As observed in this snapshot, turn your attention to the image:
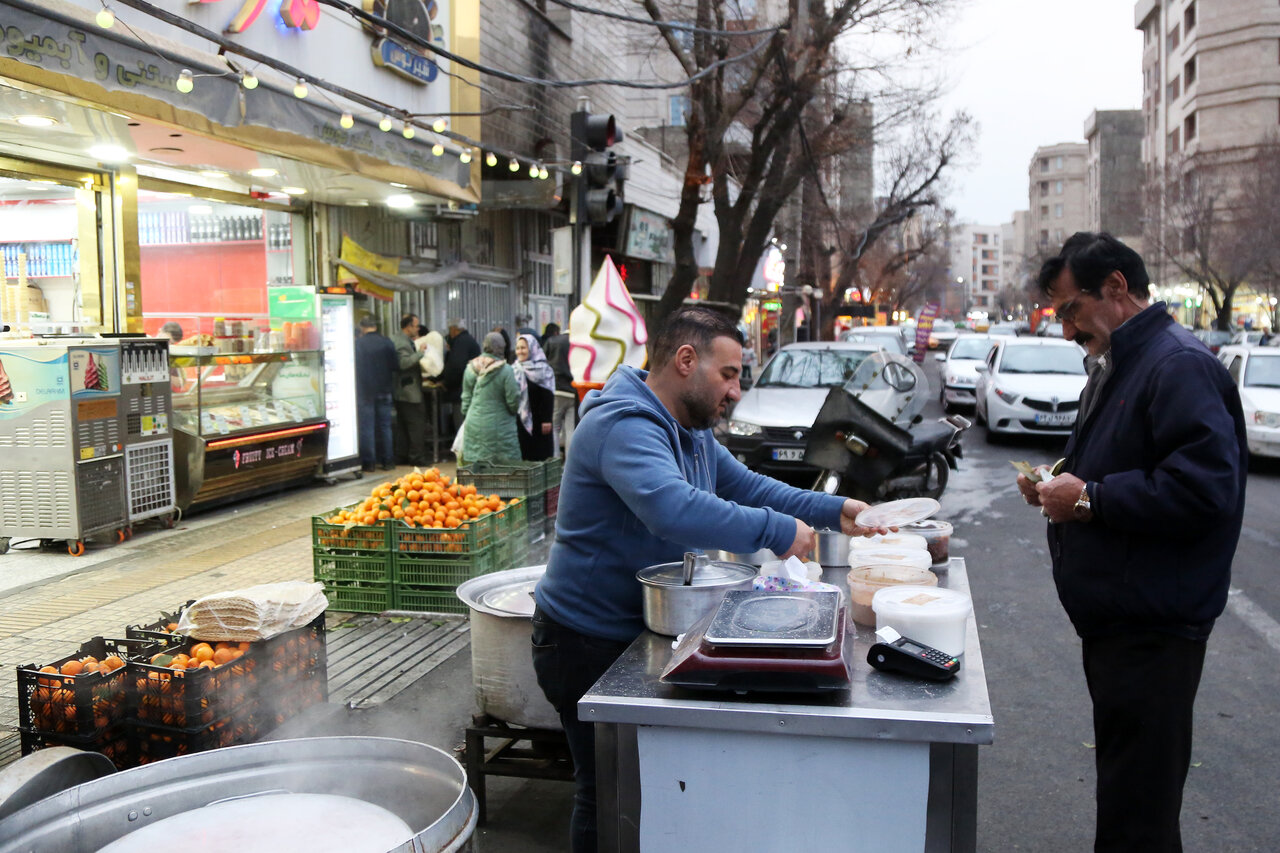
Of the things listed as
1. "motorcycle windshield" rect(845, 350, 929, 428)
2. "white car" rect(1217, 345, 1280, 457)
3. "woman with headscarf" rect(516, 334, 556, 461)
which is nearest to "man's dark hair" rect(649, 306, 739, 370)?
"motorcycle windshield" rect(845, 350, 929, 428)

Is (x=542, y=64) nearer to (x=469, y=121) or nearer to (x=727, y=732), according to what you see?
(x=469, y=121)

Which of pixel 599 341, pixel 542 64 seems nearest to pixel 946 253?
pixel 542 64

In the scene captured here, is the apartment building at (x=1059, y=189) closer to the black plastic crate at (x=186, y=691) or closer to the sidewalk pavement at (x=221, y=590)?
the sidewalk pavement at (x=221, y=590)

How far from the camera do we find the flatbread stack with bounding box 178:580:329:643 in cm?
431

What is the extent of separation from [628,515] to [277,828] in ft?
4.15

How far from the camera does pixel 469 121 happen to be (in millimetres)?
14266

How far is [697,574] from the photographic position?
3.06m

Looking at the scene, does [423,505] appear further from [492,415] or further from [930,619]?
[930,619]

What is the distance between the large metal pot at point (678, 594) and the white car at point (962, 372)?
20.3 meters

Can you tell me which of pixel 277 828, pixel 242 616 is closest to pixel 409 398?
pixel 242 616

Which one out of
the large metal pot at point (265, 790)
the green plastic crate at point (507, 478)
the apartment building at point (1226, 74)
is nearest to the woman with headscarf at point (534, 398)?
the green plastic crate at point (507, 478)

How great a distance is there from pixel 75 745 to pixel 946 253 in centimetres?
11382

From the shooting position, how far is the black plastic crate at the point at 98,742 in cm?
386

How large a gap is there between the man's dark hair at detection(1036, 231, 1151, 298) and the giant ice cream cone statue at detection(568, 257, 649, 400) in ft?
20.7
